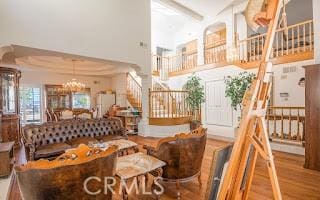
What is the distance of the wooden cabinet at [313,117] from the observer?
11.4 feet

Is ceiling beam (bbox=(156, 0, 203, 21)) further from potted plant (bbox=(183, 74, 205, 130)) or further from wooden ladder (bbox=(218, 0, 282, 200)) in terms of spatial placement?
wooden ladder (bbox=(218, 0, 282, 200))

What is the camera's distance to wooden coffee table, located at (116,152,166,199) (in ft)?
7.55

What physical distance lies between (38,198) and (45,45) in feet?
12.8

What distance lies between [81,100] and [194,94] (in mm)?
6266

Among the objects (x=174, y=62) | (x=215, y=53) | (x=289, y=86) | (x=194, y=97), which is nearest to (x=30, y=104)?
(x=174, y=62)

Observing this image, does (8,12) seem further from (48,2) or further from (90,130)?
(90,130)

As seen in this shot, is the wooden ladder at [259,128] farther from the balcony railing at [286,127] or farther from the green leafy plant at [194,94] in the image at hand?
the green leafy plant at [194,94]

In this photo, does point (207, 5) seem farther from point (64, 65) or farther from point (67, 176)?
point (67, 176)

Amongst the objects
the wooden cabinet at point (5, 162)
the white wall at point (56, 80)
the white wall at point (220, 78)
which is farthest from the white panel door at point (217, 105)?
the wooden cabinet at point (5, 162)

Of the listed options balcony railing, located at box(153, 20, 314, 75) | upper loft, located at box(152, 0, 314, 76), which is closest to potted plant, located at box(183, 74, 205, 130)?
upper loft, located at box(152, 0, 314, 76)

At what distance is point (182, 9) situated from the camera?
8430 mm

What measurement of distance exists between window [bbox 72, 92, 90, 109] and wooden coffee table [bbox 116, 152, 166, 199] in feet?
27.3

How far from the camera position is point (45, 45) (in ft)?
14.6

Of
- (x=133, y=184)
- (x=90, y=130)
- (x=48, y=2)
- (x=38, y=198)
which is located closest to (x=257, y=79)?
(x=38, y=198)
